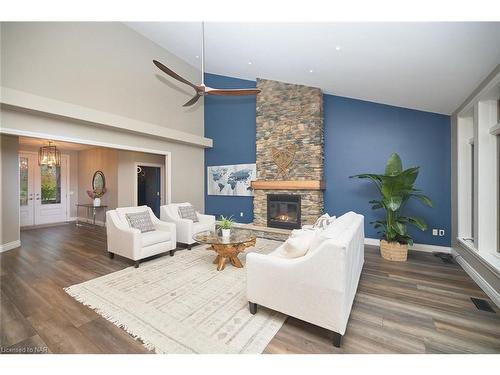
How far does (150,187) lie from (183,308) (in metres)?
6.06

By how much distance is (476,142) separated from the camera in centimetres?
283

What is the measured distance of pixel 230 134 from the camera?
6180 mm

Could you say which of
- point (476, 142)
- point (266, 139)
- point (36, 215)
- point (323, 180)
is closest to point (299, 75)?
point (266, 139)

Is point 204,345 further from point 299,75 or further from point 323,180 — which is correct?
point 299,75

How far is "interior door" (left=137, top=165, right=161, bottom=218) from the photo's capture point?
7.23m

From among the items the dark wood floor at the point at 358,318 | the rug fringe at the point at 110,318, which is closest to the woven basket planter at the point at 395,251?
the dark wood floor at the point at 358,318

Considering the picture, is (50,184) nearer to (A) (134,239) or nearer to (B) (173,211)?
(B) (173,211)

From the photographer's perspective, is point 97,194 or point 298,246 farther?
point 97,194

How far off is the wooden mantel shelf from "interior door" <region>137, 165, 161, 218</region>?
146 inches

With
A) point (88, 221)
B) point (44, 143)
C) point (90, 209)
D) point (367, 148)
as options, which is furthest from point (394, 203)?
point (44, 143)

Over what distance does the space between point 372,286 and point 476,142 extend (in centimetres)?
240

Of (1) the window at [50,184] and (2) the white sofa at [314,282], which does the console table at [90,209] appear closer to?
(1) the window at [50,184]

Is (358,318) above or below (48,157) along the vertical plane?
below

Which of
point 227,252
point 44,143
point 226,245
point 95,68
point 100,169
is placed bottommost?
point 227,252
